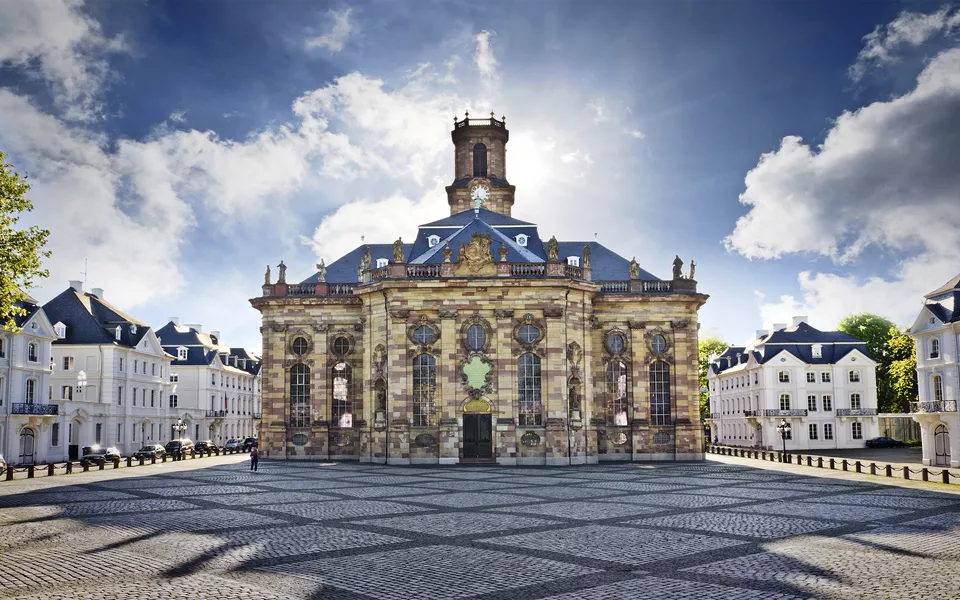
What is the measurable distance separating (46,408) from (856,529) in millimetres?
54150

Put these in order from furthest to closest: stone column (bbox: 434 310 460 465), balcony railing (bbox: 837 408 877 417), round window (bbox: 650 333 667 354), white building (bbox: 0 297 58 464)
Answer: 1. balcony railing (bbox: 837 408 877 417)
2. round window (bbox: 650 333 667 354)
3. white building (bbox: 0 297 58 464)
4. stone column (bbox: 434 310 460 465)

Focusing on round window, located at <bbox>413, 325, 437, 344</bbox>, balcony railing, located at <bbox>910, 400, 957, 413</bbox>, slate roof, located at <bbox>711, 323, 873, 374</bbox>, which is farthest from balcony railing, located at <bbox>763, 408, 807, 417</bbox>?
round window, located at <bbox>413, 325, 437, 344</bbox>

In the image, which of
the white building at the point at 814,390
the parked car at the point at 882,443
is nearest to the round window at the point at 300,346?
the white building at the point at 814,390

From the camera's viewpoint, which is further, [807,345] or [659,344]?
[807,345]

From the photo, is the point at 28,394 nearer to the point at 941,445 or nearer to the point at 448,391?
the point at 448,391

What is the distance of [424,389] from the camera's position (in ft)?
164

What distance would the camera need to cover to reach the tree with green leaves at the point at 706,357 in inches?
4558

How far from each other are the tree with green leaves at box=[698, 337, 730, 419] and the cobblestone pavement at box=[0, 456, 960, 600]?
81.5 meters

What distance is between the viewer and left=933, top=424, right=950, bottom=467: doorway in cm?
5281

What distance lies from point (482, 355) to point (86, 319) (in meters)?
37.7

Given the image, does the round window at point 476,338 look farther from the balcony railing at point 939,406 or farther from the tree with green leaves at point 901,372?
the tree with green leaves at point 901,372

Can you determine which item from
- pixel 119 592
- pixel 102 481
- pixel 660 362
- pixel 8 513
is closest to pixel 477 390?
pixel 660 362

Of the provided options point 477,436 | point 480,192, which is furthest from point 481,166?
point 477,436

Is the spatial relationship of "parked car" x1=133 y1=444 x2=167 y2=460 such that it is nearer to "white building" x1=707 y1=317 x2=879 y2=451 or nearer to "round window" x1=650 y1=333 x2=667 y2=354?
"round window" x1=650 y1=333 x2=667 y2=354
